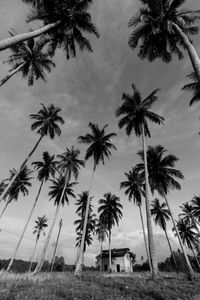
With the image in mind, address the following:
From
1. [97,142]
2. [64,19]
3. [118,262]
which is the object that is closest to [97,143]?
[97,142]

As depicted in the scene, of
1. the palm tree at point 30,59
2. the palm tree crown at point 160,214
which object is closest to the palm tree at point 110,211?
the palm tree crown at point 160,214

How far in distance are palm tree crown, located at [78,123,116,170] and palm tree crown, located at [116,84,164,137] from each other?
617 cm

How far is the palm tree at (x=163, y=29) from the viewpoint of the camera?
10.5 m

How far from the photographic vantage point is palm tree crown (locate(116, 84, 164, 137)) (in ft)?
67.2

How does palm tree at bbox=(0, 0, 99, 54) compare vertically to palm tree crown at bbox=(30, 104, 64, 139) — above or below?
below

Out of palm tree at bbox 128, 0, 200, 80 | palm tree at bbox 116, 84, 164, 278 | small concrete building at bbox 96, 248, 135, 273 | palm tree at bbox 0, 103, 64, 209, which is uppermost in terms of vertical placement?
palm tree at bbox 0, 103, 64, 209

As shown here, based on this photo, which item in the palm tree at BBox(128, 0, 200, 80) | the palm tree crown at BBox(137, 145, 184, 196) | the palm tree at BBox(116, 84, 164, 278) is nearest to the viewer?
the palm tree at BBox(128, 0, 200, 80)

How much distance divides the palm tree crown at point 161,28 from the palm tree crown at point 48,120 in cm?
1754

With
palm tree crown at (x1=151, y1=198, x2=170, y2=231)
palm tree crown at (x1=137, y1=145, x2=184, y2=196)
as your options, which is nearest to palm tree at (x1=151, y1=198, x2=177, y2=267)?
palm tree crown at (x1=151, y1=198, x2=170, y2=231)

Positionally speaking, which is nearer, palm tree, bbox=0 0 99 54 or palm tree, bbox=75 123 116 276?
palm tree, bbox=0 0 99 54

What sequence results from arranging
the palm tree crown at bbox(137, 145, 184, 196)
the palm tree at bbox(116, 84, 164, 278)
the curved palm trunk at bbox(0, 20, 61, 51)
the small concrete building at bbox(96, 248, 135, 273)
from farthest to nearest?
the small concrete building at bbox(96, 248, 135, 273), the palm tree crown at bbox(137, 145, 184, 196), the palm tree at bbox(116, 84, 164, 278), the curved palm trunk at bbox(0, 20, 61, 51)

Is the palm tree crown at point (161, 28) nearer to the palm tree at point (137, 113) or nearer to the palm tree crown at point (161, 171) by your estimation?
the palm tree at point (137, 113)

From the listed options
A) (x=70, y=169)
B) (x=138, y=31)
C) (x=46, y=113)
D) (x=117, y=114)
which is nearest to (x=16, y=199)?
(x=70, y=169)

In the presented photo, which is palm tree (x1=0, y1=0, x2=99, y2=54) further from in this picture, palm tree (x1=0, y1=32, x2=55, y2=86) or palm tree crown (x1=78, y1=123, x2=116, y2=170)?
palm tree crown (x1=78, y1=123, x2=116, y2=170)
